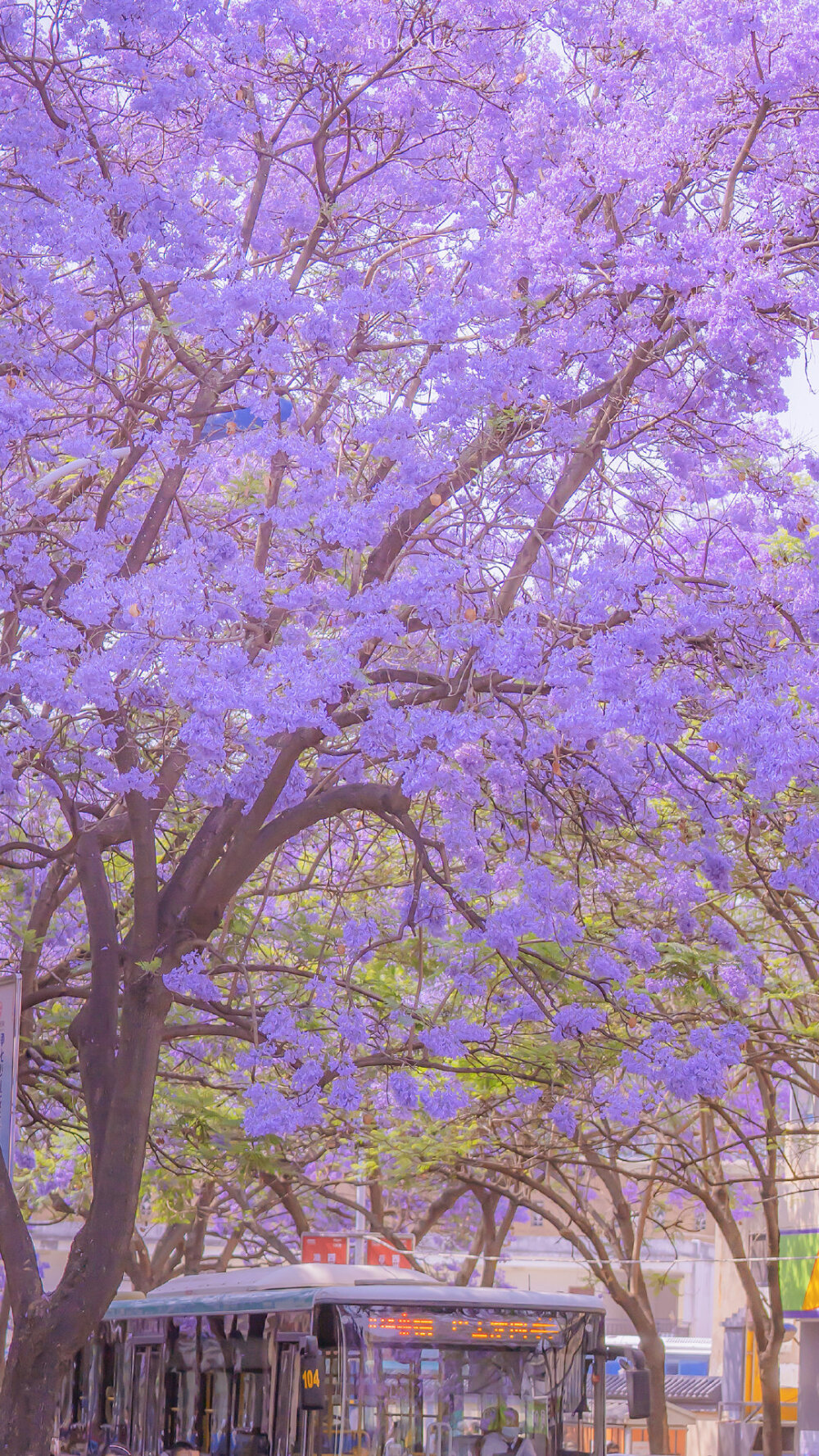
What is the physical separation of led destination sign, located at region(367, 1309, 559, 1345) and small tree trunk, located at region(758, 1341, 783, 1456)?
22.4 feet

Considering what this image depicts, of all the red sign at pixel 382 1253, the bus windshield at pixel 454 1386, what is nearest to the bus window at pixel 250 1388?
the bus windshield at pixel 454 1386

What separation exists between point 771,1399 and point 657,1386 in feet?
3.65

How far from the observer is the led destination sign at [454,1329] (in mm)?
11750

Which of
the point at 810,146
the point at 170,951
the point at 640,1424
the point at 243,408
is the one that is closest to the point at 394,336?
the point at 243,408

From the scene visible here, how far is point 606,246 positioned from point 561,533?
1571 millimetres

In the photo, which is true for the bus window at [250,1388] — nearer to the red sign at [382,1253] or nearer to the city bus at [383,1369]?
Answer: the city bus at [383,1369]

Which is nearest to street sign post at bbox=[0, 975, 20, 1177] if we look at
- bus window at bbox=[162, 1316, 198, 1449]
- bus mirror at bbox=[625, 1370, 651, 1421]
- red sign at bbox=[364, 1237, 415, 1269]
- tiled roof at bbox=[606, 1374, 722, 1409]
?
bus window at bbox=[162, 1316, 198, 1449]

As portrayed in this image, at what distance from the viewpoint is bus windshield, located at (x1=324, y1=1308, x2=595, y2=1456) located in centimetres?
1146

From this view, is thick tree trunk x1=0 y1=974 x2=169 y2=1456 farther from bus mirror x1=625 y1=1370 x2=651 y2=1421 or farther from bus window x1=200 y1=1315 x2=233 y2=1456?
bus mirror x1=625 y1=1370 x2=651 y2=1421

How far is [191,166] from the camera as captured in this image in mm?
10078

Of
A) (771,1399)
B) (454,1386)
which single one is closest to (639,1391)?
(454,1386)

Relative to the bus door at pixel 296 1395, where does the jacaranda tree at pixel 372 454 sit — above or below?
above

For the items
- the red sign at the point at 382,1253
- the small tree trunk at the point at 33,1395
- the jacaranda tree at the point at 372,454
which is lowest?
the small tree trunk at the point at 33,1395

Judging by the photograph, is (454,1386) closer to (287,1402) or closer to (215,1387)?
(287,1402)
